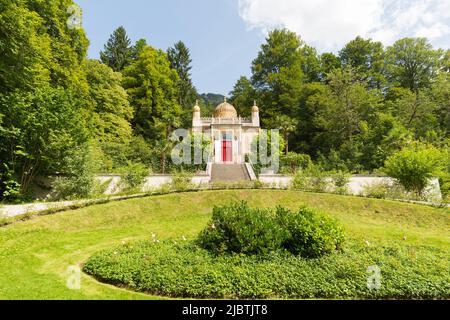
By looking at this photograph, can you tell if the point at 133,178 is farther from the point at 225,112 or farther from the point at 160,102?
the point at 160,102

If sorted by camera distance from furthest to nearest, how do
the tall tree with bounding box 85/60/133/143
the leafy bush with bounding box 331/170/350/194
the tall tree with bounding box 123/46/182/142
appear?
the tall tree with bounding box 123/46/182/142, the tall tree with bounding box 85/60/133/143, the leafy bush with bounding box 331/170/350/194

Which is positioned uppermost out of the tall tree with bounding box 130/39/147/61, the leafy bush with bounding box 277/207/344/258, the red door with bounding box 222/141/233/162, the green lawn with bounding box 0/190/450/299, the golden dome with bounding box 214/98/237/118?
the tall tree with bounding box 130/39/147/61

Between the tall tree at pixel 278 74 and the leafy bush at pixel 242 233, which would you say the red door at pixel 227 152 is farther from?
the leafy bush at pixel 242 233

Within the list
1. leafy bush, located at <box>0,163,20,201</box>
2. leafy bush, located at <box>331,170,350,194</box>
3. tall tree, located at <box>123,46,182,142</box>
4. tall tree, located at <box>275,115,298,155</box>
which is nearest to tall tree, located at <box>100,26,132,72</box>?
tall tree, located at <box>123,46,182,142</box>

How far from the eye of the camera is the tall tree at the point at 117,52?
4503cm

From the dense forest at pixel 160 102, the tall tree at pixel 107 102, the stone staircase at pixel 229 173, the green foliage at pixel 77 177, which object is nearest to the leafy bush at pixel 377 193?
the dense forest at pixel 160 102

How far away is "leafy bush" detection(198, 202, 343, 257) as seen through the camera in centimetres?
732

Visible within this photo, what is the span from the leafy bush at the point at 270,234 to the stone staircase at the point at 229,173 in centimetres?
1474

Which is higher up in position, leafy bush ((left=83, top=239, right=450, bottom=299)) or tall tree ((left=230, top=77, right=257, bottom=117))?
tall tree ((left=230, top=77, right=257, bottom=117))

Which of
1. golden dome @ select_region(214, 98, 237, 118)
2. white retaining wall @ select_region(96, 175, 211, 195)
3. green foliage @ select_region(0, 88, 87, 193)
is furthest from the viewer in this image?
golden dome @ select_region(214, 98, 237, 118)

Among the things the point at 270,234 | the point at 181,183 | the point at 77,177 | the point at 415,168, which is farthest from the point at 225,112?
the point at 270,234

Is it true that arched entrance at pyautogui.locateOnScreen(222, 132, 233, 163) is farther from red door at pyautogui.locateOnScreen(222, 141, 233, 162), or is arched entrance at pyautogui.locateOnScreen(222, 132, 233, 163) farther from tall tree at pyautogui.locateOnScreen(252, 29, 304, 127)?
tall tree at pyautogui.locateOnScreen(252, 29, 304, 127)

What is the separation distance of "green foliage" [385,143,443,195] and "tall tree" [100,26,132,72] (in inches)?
1641
